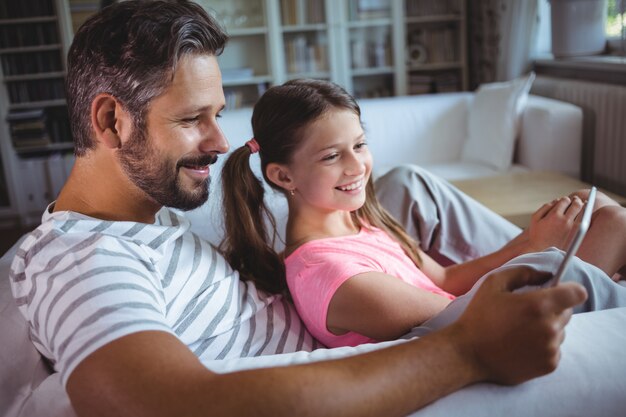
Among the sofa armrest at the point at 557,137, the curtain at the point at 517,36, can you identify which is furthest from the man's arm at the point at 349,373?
the curtain at the point at 517,36

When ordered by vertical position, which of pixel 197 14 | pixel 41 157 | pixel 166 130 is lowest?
pixel 41 157

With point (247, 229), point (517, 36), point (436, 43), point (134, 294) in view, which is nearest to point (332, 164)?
point (247, 229)

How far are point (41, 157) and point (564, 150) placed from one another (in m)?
3.67

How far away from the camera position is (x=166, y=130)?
1.00 meters

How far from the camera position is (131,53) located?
3.23 feet

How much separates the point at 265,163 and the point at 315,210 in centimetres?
15

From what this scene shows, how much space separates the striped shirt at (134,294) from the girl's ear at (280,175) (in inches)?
9.2

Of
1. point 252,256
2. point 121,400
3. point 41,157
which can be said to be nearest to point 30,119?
point 41,157

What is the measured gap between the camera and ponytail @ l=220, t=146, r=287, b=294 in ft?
4.12

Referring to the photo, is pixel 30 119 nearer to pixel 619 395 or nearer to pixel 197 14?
pixel 197 14

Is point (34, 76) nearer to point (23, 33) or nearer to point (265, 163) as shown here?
point (23, 33)

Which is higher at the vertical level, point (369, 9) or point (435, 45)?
point (369, 9)

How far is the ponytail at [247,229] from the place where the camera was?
1.25 metres

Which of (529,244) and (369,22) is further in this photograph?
(369,22)
